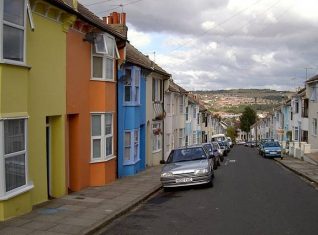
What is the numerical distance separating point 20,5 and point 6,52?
125cm

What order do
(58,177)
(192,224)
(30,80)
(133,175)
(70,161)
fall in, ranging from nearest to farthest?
1. (192,224)
2. (30,80)
3. (58,177)
4. (70,161)
5. (133,175)

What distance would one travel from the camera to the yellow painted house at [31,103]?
10.5 meters

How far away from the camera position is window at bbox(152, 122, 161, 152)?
30734mm

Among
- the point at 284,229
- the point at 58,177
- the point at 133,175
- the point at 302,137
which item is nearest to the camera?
the point at 284,229

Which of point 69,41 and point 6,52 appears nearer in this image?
point 6,52

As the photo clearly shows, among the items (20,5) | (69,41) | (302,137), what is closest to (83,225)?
(20,5)

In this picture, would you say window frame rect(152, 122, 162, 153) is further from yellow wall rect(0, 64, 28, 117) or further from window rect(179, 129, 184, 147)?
yellow wall rect(0, 64, 28, 117)

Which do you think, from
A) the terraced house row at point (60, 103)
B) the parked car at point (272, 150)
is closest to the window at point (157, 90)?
the terraced house row at point (60, 103)

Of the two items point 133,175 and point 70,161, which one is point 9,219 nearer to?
point 70,161

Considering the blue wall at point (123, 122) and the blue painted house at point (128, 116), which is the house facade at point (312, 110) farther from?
the blue wall at point (123, 122)

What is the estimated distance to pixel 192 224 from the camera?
35.7 ft

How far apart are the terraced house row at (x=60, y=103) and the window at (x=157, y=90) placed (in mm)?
6556

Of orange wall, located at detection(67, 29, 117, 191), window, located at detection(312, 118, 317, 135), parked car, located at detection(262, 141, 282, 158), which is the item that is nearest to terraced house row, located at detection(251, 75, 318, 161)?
window, located at detection(312, 118, 317, 135)

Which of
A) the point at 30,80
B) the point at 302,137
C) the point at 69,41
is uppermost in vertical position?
the point at 69,41
